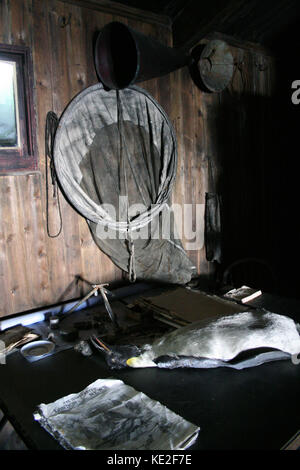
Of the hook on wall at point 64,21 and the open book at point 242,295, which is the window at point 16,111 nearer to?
the hook on wall at point 64,21

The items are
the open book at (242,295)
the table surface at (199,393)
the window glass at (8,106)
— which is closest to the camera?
the table surface at (199,393)

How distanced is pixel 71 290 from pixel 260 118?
2.60 m

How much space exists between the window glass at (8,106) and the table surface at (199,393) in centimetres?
120

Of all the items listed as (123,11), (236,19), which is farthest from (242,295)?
(236,19)

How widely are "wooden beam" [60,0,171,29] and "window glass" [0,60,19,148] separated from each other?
612 mm

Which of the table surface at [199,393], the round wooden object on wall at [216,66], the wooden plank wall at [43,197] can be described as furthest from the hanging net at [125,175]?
the table surface at [199,393]

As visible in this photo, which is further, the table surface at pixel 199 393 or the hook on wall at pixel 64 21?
the hook on wall at pixel 64 21

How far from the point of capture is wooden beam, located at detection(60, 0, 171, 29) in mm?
2568

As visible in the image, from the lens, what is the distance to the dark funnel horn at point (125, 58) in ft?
8.01

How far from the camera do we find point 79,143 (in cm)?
255

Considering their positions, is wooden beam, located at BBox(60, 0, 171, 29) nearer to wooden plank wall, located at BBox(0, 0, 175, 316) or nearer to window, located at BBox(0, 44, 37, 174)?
wooden plank wall, located at BBox(0, 0, 175, 316)

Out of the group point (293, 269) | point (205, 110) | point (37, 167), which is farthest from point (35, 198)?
point (293, 269)

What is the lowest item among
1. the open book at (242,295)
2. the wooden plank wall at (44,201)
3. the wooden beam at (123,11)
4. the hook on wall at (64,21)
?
the open book at (242,295)

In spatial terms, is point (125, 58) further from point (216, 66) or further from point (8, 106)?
point (216, 66)
